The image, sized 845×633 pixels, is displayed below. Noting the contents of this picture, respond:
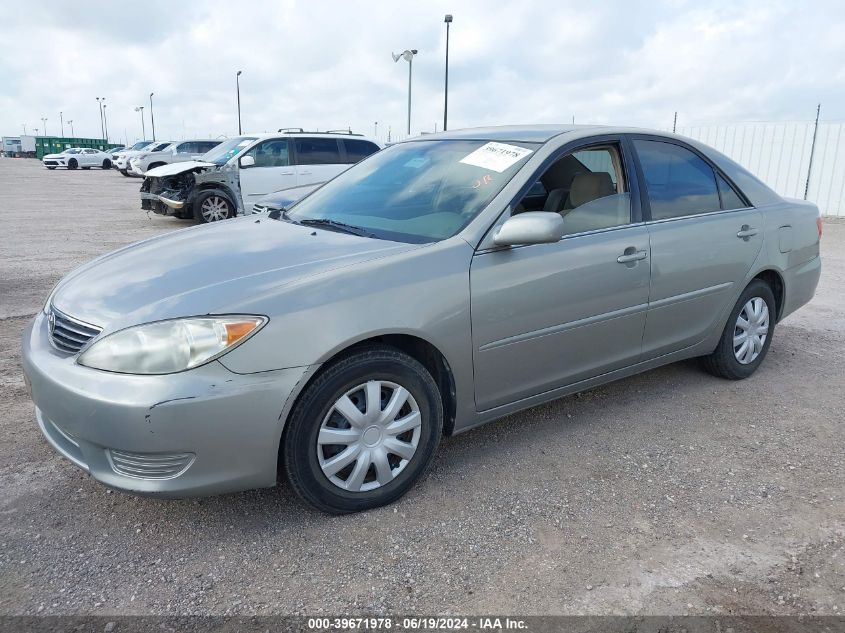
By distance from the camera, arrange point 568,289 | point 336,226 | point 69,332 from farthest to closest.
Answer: point 336,226
point 568,289
point 69,332

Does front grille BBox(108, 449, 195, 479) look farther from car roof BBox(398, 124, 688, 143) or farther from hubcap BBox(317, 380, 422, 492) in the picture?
car roof BBox(398, 124, 688, 143)

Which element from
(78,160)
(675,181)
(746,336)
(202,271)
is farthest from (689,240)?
(78,160)

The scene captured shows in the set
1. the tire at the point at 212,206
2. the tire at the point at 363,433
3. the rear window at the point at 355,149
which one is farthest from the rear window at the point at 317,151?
the tire at the point at 363,433

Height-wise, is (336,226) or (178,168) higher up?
(178,168)

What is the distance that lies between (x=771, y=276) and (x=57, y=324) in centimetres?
421

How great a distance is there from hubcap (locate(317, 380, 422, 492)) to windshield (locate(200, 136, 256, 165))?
1055 centimetres

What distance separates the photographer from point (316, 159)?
12.6 m

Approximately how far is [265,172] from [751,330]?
9722 millimetres

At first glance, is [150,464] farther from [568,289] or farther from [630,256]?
[630,256]

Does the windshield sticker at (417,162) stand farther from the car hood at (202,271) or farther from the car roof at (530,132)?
the car hood at (202,271)

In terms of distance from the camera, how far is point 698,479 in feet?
10.3

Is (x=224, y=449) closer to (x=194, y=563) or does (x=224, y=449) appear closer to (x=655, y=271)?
(x=194, y=563)

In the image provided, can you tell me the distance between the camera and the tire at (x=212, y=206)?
12117mm

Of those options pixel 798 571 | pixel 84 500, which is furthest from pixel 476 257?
pixel 84 500
